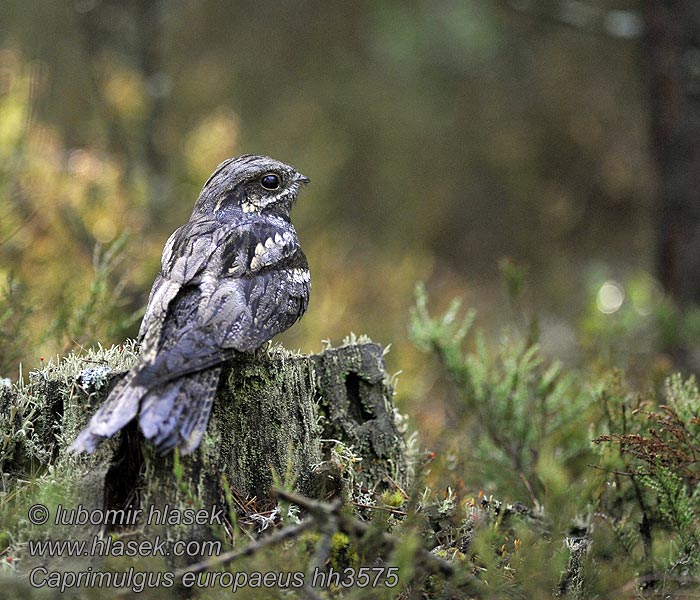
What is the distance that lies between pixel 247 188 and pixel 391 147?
9.00 metres

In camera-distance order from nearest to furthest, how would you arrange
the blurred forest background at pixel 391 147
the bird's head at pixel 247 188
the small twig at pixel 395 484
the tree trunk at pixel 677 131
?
the small twig at pixel 395 484
the bird's head at pixel 247 188
the blurred forest background at pixel 391 147
the tree trunk at pixel 677 131

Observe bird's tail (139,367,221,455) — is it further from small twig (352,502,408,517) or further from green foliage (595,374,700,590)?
green foliage (595,374,700,590)

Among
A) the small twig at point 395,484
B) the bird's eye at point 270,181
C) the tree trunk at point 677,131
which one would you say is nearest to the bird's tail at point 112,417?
the small twig at point 395,484

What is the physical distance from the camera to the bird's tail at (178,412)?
2.37 metres

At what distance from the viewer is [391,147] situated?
1235 cm

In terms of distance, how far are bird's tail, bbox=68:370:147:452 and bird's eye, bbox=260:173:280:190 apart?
1455 millimetres

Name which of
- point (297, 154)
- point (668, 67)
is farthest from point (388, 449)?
point (297, 154)

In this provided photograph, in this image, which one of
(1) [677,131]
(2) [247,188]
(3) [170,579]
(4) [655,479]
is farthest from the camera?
(1) [677,131]

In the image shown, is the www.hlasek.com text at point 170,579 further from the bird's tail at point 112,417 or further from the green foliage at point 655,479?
the green foliage at point 655,479

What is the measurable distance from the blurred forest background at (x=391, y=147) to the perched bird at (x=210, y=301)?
1.46 meters

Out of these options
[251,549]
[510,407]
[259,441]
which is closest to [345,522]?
[251,549]

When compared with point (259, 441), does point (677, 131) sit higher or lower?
higher

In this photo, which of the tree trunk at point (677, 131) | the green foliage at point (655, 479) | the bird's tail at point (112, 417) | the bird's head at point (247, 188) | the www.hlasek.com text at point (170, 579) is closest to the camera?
the www.hlasek.com text at point (170, 579)

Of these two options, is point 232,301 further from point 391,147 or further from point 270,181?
point 391,147
